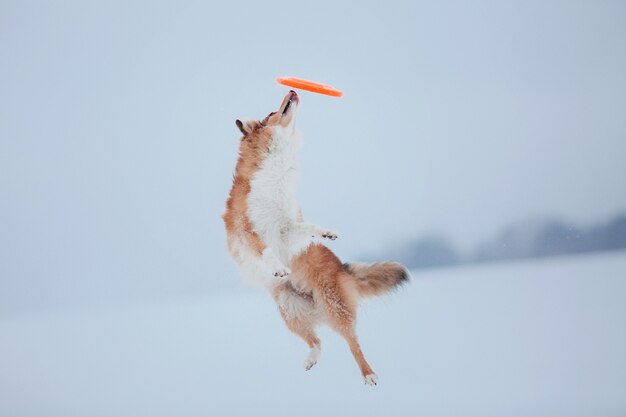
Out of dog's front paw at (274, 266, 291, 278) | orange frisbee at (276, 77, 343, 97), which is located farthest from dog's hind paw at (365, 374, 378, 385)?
orange frisbee at (276, 77, 343, 97)

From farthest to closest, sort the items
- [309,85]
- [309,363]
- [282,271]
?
1. [309,85]
2. [309,363]
3. [282,271]

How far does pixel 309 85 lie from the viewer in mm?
2482

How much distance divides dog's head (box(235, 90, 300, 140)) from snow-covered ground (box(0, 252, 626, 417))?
618 mm

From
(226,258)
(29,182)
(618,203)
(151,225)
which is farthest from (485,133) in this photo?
(29,182)

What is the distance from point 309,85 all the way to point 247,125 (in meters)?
0.30

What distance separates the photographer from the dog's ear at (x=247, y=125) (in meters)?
2.42

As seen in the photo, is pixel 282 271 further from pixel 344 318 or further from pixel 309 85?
pixel 309 85

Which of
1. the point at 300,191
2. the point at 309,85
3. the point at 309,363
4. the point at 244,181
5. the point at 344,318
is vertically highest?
the point at 309,85

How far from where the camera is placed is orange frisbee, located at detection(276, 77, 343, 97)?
2.48 m

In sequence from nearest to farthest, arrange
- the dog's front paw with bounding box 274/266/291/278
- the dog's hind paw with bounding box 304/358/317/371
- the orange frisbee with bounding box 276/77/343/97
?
1. the dog's front paw with bounding box 274/266/291/278
2. the dog's hind paw with bounding box 304/358/317/371
3. the orange frisbee with bounding box 276/77/343/97

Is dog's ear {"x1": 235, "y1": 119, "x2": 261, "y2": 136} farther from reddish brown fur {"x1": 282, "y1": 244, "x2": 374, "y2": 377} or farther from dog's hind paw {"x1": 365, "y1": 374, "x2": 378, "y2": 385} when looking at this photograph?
dog's hind paw {"x1": 365, "y1": 374, "x2": 378, "y2": 385}

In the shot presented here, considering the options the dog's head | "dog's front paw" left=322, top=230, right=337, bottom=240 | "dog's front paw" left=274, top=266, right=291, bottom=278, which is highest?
the dog's head

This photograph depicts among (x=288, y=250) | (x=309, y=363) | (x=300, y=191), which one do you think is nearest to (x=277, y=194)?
(x=300, y=191)

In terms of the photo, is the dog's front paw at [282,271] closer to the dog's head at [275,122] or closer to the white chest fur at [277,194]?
the white chest fur at [277,194]
